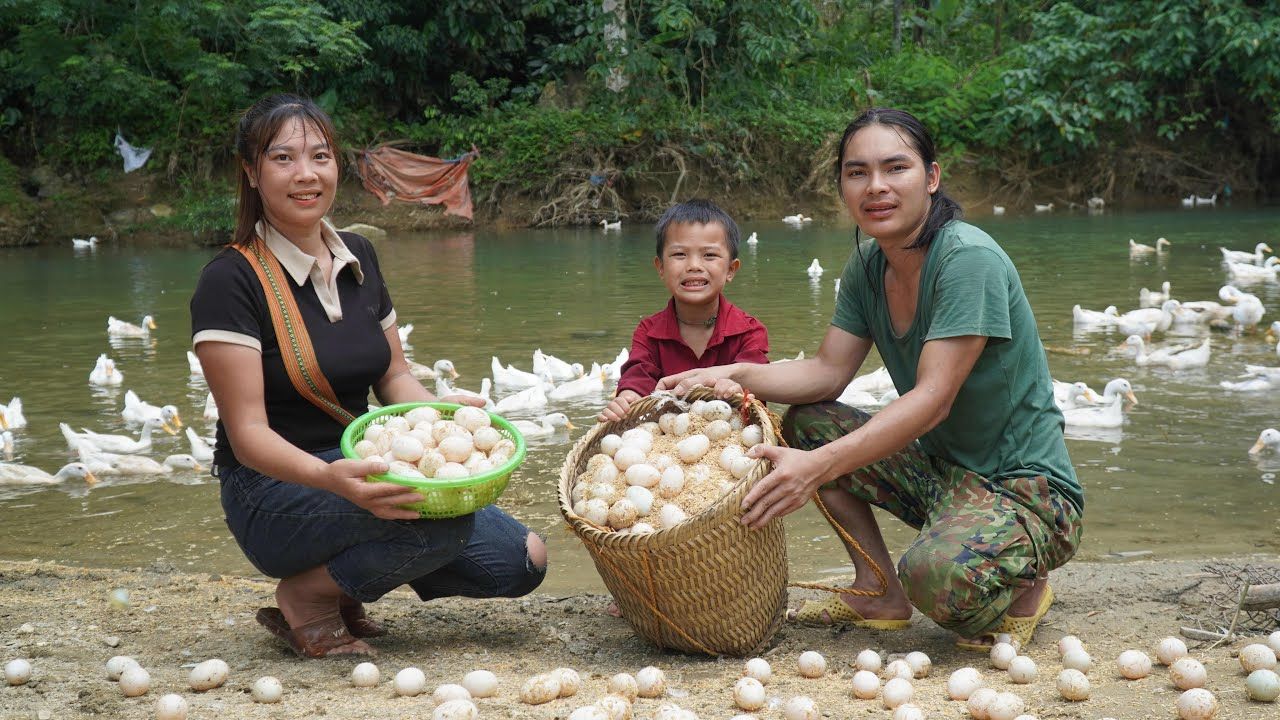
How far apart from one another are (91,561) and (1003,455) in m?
3.23

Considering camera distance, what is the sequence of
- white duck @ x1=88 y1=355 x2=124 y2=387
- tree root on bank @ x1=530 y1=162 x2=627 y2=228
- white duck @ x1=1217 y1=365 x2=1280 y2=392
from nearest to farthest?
white duck @ x1=1217 y1=365 x2=1280 y2=392, white duck @ x1=88 y1=355 x2=124 y2=387, tree root on bank @ x1=530 y1=162 x2=627 y2=228

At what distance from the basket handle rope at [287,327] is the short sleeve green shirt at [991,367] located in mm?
1590

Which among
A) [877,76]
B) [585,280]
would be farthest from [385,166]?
[877,76]

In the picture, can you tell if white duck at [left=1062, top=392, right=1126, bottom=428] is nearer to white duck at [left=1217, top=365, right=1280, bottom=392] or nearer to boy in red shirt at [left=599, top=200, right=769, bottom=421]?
white duck at [left=1217, top=365, right=1280, bottom=392]

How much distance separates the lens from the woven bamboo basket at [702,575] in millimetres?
2623

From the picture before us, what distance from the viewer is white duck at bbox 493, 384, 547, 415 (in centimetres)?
631

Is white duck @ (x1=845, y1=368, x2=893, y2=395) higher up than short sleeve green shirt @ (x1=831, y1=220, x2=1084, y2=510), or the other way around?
short sleeve green shirt @ (x1=831, y1=220, x2=1084, y2=510)

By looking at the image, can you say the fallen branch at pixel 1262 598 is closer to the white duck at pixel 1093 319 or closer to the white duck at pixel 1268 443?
the white duck at pixel 1268 443

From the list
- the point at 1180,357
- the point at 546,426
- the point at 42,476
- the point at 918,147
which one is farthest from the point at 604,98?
the point at 918,147

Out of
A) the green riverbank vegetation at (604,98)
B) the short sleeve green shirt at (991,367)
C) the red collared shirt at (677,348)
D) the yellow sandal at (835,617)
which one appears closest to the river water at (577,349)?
the yellow sandal at (835,617)

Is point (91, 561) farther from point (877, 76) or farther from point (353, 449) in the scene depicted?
point (877, 76)

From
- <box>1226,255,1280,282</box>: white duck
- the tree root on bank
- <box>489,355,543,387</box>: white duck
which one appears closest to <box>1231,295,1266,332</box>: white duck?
<box>1226,255,1280,282</box>: white duck

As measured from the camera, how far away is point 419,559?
2.80 m

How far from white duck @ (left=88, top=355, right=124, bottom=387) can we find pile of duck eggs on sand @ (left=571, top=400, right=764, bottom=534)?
209 inches
